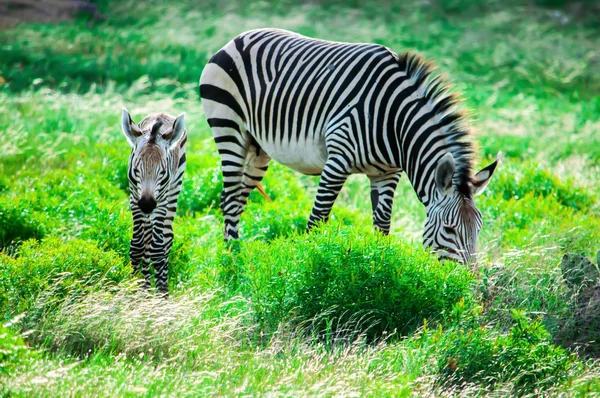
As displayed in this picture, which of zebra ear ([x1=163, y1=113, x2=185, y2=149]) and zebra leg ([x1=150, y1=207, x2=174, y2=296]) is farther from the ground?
zebra ear ([x1=163, y1=113, x2=185, y2=149])

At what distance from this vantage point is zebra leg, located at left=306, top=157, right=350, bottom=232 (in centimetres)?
711

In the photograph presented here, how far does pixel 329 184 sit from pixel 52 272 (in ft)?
9.50

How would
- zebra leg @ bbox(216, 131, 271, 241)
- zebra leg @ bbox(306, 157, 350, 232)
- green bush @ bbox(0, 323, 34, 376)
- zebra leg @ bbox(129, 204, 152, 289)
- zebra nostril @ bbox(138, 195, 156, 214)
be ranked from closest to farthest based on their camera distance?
green bush @ bbox(0, 323, 34, 376), zebra nostril @ bbox(138, 195, 156, 214), zebra leg @ bbox(129, 204, 152, 289), zebra leg @ bbox(306, 157, 350, 232), zebra leg @ bbox(216, 131, 271, 241)

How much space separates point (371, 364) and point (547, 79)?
1810 centimetres

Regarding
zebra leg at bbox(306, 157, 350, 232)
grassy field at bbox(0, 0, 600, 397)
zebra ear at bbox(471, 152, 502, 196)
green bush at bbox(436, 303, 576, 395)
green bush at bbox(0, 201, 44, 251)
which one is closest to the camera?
grassy field at bbox(0, 0, 600, 397)

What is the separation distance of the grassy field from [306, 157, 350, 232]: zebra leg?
51 centimetres

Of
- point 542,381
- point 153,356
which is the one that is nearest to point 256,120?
point 153,356

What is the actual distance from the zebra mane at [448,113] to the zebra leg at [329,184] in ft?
3.65

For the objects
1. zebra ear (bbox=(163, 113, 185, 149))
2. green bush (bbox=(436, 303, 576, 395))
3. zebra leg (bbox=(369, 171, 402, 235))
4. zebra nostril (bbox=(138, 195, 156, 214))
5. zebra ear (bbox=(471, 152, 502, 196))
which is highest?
zebra ear (bbox=(163, 113, 185, 149))

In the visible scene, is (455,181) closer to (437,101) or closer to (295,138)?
(437,101)

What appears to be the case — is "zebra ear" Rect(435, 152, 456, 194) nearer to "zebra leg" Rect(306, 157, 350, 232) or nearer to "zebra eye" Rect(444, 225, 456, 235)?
"zebra eye" Rect(444, 225, 456, 235)

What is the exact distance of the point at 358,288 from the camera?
585 cm

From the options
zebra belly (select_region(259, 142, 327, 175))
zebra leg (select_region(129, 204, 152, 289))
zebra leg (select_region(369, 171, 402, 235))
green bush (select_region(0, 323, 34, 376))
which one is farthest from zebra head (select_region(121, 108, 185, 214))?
zebra leg (select_region(369, 171, 402, 235))

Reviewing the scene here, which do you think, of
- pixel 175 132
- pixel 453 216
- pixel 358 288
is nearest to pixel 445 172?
pixel 453 216
